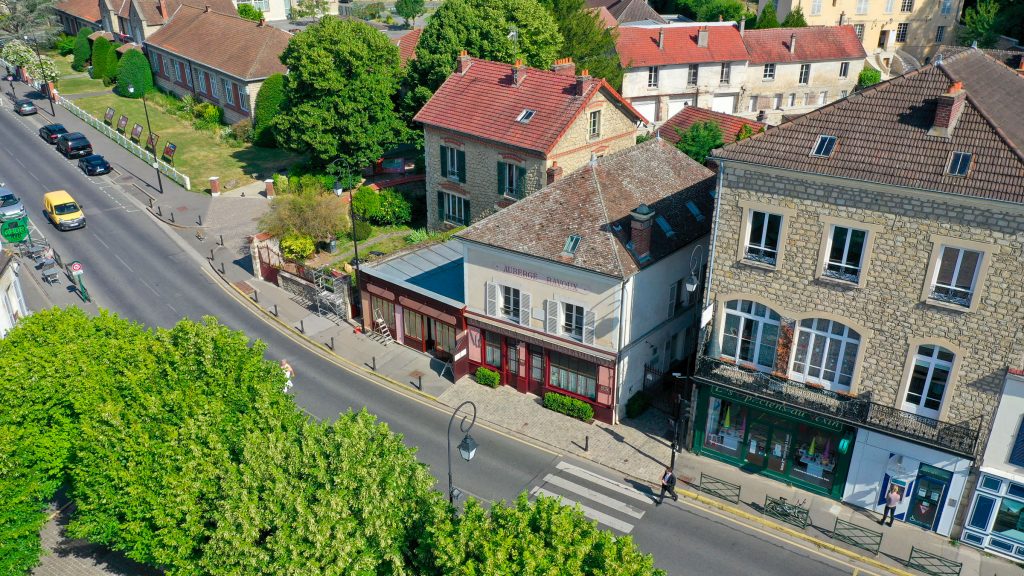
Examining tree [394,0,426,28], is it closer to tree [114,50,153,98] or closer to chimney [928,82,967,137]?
tree [114,50,153,98]

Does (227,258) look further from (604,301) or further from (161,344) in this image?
(604,301)

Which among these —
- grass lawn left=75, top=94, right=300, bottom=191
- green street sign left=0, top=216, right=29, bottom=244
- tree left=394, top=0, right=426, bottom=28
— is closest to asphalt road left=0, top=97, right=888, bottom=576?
green street sign left=0, top=216, right=29, bottom=244

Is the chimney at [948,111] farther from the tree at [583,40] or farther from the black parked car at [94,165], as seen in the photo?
the black parked car at [94,165]

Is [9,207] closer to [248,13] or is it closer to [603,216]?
[603,216]

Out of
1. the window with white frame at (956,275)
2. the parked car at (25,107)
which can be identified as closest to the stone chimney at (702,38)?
the window with white frame at (956,275)

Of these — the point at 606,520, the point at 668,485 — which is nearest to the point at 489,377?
the point at 606,520
